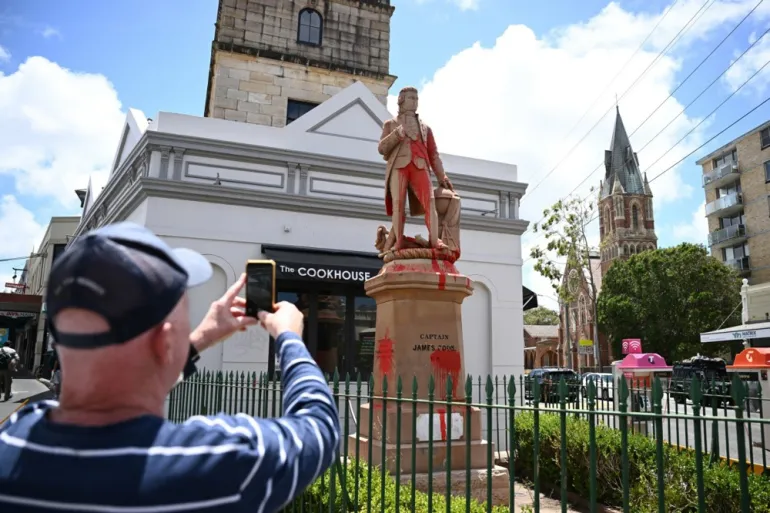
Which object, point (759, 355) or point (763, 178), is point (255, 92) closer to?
point (759, 355)

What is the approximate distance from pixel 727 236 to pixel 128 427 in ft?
168

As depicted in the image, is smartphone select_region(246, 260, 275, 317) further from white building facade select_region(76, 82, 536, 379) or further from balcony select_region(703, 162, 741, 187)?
balcony select_region(703, 162, 741, 187)

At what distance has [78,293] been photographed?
3.90 ft

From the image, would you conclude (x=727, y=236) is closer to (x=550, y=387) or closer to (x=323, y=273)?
(x=550, y=387)

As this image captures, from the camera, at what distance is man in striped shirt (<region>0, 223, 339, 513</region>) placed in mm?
1122

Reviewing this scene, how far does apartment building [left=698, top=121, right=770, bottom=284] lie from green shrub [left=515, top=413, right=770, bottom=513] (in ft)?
133

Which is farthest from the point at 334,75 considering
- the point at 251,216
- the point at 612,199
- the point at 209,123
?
the point at 612,199

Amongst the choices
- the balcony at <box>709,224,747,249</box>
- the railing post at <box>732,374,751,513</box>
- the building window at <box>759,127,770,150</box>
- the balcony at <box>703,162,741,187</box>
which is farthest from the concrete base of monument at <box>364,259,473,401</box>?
the balcony at <box>709,224,747,249</box>

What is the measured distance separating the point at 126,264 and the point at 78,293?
0.37 ft

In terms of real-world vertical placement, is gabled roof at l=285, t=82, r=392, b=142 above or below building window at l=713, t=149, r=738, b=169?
Answer: below

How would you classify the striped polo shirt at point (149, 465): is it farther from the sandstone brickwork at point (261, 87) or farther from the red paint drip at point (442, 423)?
the sandstone brickwork at point (261, 87)

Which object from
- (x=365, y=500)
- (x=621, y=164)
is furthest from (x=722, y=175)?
(x=365, y=500)

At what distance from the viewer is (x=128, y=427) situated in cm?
117

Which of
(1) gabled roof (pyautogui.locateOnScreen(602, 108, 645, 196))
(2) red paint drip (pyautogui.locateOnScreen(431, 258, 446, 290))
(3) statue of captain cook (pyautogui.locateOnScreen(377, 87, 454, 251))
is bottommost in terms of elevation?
(2) red paint drip (pyautogui.locateOnScreen(431, 258, 446, 290))
